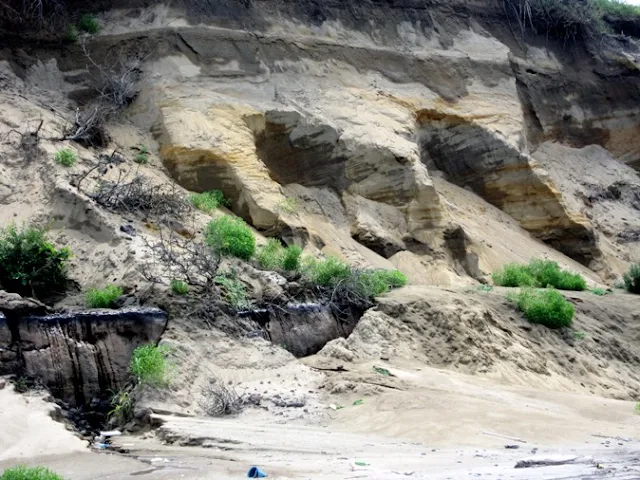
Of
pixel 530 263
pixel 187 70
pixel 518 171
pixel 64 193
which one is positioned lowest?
pixel 530 263

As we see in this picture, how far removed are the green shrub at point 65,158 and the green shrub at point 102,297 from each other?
10.4 ft

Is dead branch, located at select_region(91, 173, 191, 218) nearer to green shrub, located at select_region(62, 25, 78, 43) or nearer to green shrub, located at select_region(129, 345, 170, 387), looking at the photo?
green shrub, located at select_region(129, 345, 170, 387)

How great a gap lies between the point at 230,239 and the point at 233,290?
112 centimetres

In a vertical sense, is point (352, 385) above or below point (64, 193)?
below

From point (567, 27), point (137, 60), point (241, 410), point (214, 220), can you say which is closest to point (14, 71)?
point (137, 60)

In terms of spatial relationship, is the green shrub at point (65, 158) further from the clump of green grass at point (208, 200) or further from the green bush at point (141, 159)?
the clump of green grass at point (208, 200)

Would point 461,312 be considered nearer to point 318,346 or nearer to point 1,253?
point 318,346

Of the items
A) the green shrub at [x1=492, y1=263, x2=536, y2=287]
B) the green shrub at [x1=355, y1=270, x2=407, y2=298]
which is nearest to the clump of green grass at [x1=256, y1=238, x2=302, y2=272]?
the green shrub at [x1=355, y1=270, x2=407, y2=298]

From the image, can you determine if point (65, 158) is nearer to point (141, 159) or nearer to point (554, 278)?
point (141, 159)

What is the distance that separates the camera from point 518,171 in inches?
777

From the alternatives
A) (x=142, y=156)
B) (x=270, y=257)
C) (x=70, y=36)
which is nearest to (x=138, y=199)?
(x=142, y=156)

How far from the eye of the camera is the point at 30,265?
36.1ft

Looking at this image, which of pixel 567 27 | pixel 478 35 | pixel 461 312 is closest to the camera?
pixel 461 312

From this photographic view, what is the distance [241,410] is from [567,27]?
18.1 metres
